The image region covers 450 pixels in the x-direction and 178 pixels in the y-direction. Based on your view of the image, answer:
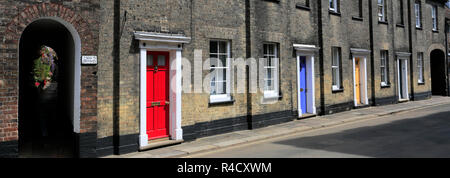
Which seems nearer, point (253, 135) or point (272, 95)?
point (253, 135)

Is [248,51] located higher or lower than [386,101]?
higher

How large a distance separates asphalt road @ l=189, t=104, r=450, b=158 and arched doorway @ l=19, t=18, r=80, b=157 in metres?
3.67

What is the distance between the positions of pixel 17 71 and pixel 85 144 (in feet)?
6.78

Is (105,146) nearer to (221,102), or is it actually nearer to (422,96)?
(221,102)

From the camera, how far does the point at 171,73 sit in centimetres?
929

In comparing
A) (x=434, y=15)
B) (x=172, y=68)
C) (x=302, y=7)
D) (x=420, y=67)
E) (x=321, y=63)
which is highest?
(x=434, y=15)

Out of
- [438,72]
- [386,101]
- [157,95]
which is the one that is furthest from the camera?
[438,72]

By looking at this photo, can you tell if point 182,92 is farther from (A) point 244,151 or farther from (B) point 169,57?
(A) point 244,151

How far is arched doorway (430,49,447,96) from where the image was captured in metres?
24.1

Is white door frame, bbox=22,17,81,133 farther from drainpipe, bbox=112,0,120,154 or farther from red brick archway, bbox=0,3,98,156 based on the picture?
drainpipe, bbox=112,0,120,154

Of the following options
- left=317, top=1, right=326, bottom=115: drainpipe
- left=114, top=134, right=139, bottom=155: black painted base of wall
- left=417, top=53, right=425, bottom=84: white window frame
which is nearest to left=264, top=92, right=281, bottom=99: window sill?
left=317, top=1, right=326, bottom=115: drainpipe

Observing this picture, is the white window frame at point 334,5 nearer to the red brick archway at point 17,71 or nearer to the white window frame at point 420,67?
the white window frame at point 420,67

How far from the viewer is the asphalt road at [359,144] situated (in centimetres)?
719

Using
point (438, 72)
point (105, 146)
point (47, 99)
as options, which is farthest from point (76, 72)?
point (438, 72)
